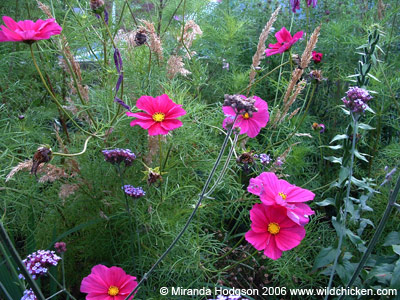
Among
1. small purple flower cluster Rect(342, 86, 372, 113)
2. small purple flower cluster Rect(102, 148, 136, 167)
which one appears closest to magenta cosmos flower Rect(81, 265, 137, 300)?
small purple flower cluster Rect(102, 148, 136, 167)

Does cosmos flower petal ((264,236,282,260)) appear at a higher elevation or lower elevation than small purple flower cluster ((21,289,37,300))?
higher

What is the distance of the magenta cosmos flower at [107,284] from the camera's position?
1153mm

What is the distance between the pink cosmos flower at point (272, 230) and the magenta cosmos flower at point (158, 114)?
1.20 ft

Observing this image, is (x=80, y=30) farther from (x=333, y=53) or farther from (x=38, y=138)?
(x=333, y=53)

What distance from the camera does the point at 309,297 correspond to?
1709mm

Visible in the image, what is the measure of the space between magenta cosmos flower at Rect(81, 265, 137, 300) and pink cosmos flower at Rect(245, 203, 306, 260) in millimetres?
400

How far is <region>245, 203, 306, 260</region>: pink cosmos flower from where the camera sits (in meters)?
1.07

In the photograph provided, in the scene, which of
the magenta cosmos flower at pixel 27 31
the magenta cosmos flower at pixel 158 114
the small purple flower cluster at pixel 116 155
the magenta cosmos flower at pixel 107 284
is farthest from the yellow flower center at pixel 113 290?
the magenta cosmos flower at pixel 27 31

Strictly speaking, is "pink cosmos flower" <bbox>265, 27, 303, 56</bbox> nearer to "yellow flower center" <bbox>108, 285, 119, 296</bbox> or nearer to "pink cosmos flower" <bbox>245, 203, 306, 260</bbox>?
"pink cosmos flower" <bbox>245, 203, 306, 260</bbox>

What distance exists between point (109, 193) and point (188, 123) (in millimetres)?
409

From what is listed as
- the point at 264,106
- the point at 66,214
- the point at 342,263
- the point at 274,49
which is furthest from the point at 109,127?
the point at 342,263

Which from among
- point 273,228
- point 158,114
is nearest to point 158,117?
point 158,114

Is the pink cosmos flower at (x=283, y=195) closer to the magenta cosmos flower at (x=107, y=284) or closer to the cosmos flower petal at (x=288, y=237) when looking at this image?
the cosmos flower petal at (x=288, y=237)

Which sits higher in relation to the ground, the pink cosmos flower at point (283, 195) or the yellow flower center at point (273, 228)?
the pink cosmos flower at point (283, 195)
